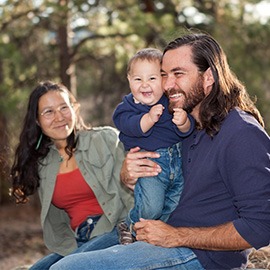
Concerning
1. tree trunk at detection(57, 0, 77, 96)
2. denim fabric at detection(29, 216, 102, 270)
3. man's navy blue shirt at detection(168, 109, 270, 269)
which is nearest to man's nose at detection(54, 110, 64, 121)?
denim fabric at detection(29, 216, 102, 270)

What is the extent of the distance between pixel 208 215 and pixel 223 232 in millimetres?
194

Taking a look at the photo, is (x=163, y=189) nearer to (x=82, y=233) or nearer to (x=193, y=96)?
(x=193, y=96)

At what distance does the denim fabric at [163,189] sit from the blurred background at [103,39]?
5210mm

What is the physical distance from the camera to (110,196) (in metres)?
4.25

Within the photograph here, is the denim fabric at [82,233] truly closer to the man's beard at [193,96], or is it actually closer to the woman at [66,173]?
the woman at [66,173]

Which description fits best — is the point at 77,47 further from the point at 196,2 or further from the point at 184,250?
the point at 184,250

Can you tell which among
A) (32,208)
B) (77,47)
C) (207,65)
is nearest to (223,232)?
(207,65)

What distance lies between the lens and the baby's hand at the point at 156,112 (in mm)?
3309

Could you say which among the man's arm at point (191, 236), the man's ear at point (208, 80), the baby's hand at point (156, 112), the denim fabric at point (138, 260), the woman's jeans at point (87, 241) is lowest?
the woman's jeans at point (87, 241)

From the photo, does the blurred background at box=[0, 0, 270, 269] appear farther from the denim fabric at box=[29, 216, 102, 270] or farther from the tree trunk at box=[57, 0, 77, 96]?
the denim fabric at box=[29, 216, 102, 270]

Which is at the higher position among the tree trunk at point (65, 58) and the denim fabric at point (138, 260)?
the tree trunk at point (65, 58)

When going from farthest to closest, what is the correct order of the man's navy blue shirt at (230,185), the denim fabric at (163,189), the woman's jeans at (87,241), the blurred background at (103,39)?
the blurred background at (103,39) < the woman's jeans at (87,241) < the denim fabric at (163,189) < the man's navy blue shirt at (230,185)

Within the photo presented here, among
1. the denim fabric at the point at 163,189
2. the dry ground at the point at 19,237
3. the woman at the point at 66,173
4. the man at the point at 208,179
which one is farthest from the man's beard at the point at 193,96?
the dry ground at the point at 19,237

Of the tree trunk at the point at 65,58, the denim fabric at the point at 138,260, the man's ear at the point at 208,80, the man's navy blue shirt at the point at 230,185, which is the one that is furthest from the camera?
the tree trunk at the point at 65,58
